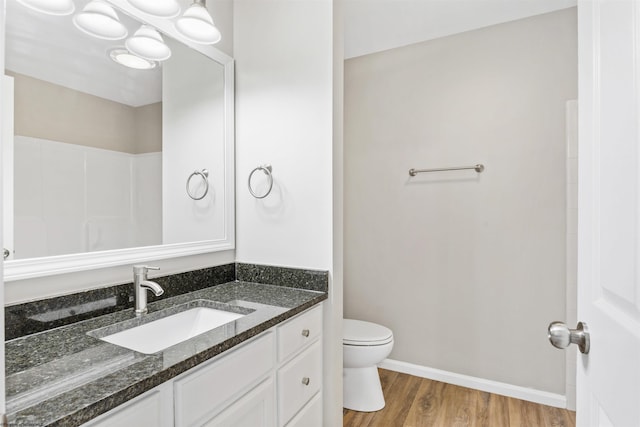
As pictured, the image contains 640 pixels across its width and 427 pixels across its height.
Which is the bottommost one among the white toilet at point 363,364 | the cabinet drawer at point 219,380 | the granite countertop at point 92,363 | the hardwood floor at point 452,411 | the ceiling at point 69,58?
the hardwood floor at point 452,411

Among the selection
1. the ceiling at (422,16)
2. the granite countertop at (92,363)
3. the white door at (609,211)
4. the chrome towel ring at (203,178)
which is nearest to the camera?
the white door at (609,211)

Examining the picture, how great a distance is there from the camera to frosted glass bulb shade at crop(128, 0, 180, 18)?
4.59ft

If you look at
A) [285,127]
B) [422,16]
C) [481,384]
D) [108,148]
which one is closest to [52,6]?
[108,148]

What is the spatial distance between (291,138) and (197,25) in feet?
2.08

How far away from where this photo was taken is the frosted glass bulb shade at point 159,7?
1399mm

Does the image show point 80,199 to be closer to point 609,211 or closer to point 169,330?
point 169,330

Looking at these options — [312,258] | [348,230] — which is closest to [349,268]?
[348,230]

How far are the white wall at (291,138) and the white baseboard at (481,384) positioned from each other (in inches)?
38.7

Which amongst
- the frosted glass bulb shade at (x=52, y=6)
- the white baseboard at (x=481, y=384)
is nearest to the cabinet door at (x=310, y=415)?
the white baseboard at (x=481, y=384)

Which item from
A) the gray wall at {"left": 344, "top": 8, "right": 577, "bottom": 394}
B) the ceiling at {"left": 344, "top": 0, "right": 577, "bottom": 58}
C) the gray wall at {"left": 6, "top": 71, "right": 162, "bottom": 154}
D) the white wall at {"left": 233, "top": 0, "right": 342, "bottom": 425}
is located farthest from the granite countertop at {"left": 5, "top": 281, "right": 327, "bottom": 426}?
the ceiling at {"left": 344, "top": 0, "right": 577, "bottom": 58}

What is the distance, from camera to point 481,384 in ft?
7.70

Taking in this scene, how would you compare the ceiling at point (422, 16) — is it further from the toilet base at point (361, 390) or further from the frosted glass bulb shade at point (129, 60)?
the toilet base at point (361, 390)

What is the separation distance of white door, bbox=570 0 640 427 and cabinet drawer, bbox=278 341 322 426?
946 millimetres

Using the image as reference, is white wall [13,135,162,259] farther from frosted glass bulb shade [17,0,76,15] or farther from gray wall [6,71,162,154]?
frosted glass bulb shade [17,0,76,15]
